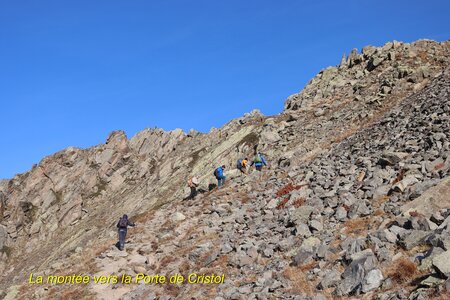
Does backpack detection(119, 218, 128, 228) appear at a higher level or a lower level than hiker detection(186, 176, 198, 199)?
lower

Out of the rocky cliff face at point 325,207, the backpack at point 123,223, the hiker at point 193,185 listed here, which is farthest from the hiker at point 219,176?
the backpack at point 123,223

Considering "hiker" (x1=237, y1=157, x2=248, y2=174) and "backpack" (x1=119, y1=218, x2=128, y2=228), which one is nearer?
"backpack" (x1=119, y1=218, x2=128, y2=228)

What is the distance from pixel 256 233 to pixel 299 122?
26419 mm

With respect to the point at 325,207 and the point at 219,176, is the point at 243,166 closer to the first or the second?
the point at 219,176

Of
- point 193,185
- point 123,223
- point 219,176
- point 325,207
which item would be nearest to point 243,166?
point 219,176

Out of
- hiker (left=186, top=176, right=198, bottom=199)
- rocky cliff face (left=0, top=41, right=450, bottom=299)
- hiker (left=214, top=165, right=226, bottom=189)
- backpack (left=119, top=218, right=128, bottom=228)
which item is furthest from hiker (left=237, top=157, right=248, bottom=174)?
backpack (left=119, top=218, right=128, bottom=228)

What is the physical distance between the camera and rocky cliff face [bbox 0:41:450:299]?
1411 centimetres

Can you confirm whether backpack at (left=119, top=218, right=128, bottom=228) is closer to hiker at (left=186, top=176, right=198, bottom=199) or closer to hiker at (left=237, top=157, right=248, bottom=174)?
hiker at (left=186, top=176, right=198, bottom=199)

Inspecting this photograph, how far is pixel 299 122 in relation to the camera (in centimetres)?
4591

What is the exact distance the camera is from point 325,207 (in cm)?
2123

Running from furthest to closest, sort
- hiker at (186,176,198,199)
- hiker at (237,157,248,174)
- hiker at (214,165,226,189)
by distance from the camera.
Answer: hiker at (237,157,248,174) < hiker at (186,176,198,199) < hiker at (214,165,226,189)

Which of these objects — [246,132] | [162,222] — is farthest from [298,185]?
[246,132]

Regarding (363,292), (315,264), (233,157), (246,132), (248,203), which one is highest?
(246,132)

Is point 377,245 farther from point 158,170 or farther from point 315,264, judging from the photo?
point 158,170
